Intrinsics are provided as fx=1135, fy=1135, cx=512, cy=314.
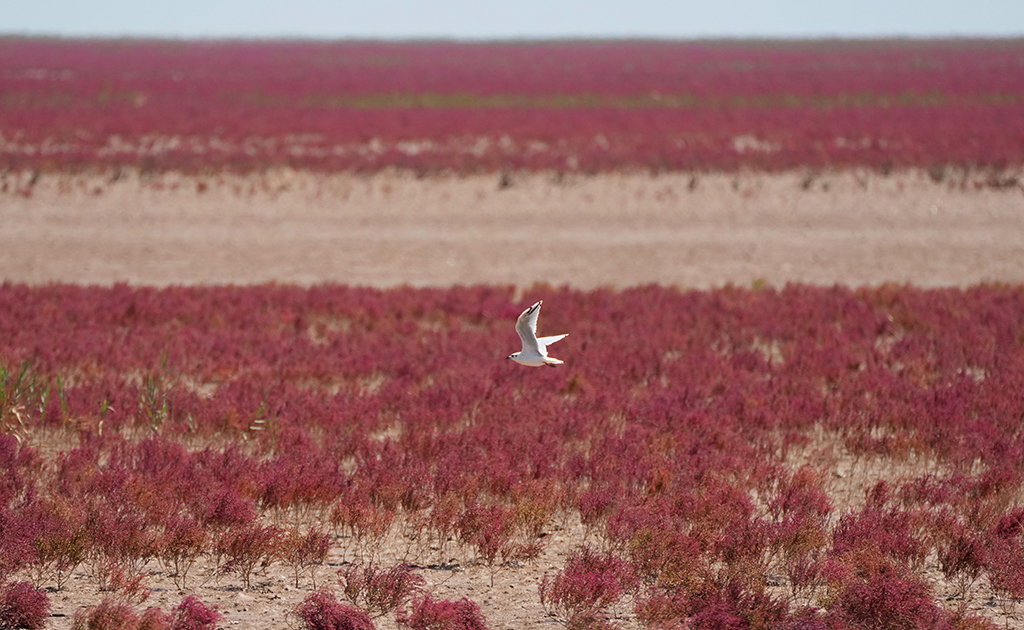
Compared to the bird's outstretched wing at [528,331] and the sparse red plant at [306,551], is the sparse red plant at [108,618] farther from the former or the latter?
the bird's outstretched wing at [528,331]

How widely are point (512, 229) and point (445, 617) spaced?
57.4ft

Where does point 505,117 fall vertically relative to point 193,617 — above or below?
above

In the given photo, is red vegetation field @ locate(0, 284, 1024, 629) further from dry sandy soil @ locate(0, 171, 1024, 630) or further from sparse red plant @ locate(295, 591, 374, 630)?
dry sandy soil @ locate(0, 171, 1024, 630)

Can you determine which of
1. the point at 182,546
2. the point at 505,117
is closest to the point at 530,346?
the point at 182,546

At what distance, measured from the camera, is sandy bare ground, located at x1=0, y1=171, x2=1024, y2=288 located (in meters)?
19.3

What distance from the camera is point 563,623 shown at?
21.0ft

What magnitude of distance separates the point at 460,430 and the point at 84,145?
84.1ft

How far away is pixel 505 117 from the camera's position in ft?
133

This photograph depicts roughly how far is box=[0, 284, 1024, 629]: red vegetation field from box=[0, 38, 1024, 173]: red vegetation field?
51.8 ft

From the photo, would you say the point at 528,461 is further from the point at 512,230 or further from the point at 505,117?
the point at 505,117

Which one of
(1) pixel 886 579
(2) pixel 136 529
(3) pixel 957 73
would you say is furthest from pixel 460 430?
(3) pixel 957 73

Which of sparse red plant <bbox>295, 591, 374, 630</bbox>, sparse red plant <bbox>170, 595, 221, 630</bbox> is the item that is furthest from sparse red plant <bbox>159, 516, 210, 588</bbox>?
sparse red plant <bbox>295, 591, 374, 630</bbox>

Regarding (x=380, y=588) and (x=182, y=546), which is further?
(x=182, y=546)

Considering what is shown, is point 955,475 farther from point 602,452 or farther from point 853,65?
point 853,65
